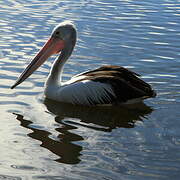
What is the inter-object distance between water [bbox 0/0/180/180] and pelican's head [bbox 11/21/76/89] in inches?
15.7

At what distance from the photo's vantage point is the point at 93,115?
607 cm

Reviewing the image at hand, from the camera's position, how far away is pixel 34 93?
21.6 feet

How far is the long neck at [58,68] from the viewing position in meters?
6.48

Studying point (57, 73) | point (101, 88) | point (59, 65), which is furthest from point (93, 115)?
point (59, 65)

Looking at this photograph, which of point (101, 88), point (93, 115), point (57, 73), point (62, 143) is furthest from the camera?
point (57, 73)

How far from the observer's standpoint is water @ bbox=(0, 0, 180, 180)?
452cm

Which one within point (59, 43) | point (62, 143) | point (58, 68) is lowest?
point (62, 143)

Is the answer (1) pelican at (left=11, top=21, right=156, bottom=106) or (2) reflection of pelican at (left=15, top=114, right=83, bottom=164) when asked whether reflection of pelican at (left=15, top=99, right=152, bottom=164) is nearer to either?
(2) reflection of pelican at (left=15, top=114, right=83, bottom=164)

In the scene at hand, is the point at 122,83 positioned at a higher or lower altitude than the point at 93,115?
higher

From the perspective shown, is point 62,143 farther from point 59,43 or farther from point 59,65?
point 59,43

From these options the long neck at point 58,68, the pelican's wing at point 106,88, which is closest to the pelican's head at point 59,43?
the long neck at point 58,68

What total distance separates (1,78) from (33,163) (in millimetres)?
2642

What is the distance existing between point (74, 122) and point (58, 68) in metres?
1.15

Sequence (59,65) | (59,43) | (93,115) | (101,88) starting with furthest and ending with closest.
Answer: (59,43), (59,65), (101,88), (93,115)
